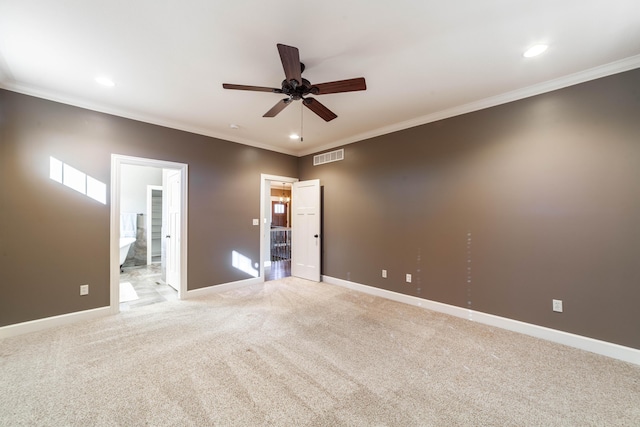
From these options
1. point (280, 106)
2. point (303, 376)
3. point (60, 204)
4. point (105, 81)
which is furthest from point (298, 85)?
point (60, 204)

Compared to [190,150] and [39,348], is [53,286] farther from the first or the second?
[190,150]

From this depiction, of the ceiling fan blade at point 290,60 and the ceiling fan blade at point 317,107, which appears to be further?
the ceiling fan blade at point 317,107

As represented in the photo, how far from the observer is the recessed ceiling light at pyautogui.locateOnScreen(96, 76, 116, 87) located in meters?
2.67

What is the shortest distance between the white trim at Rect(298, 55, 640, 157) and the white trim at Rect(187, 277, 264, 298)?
356cm

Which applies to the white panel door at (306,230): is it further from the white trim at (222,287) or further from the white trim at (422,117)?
the white trim at (422,117)

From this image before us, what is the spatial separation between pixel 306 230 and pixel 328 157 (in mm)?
1624

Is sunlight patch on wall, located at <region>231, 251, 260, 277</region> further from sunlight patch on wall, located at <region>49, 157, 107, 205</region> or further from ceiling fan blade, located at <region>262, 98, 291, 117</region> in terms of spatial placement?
ceiling fan blade, located at <region>262, 98, 291, 117</region>

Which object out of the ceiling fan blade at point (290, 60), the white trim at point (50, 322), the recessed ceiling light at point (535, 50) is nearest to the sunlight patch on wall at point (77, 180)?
the white trim at point (50, 322)

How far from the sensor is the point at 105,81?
2719 millimetres

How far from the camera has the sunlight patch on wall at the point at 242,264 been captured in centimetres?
458

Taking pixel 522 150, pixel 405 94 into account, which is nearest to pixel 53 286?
pixel 405 94

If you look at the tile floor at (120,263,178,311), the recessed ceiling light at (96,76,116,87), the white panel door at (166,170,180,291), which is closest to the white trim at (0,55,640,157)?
the recessed ceiling light at (96,76,116,87)

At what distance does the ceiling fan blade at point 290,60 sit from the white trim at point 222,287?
3636mm

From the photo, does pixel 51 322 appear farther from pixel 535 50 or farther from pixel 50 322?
pixel 535 50
